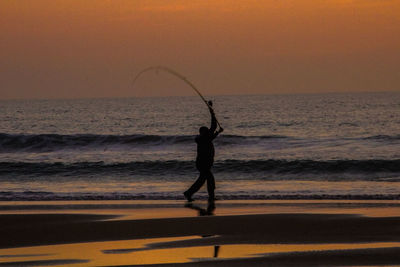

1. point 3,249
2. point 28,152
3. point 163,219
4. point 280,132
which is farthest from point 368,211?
point 280,132

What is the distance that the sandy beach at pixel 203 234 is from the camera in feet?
26.4

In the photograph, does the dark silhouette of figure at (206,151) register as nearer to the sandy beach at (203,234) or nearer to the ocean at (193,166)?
the sandy beach at (203,234)

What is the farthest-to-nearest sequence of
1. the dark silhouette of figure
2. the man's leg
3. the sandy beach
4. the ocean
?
the ocean
the man's leg
the dark silhouette of figure
the sandy beach

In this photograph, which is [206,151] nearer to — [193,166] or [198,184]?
[198,184]

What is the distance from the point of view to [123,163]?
23438 millimetres

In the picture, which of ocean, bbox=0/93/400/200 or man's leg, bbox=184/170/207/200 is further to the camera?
ocean, bbox=0/93/400/200

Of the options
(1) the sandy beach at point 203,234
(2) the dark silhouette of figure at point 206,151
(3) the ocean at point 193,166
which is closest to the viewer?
(1) the sandy beach at point 203,234

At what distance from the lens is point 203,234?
962 centimetres

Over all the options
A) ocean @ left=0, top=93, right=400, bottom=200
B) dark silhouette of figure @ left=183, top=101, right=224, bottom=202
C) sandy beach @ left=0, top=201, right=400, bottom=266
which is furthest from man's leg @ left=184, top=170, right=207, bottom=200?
ocean @ left=0, top=93, right=400, bottom=200

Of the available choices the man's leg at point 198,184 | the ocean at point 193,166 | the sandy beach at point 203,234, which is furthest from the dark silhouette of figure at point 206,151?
the ocean at point 193,166

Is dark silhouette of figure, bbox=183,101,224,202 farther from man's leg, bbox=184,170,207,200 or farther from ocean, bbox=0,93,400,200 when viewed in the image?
ocean, bbox=0,93,400,200

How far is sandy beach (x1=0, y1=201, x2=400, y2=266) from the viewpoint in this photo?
8039 millimetres

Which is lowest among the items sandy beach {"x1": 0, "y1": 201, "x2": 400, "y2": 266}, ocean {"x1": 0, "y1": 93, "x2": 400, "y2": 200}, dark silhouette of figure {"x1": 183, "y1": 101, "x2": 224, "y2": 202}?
sandy beach {"x1": 0, "y1": 201, "x2": 400, "y2": 266}

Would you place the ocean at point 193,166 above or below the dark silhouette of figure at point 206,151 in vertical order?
above
